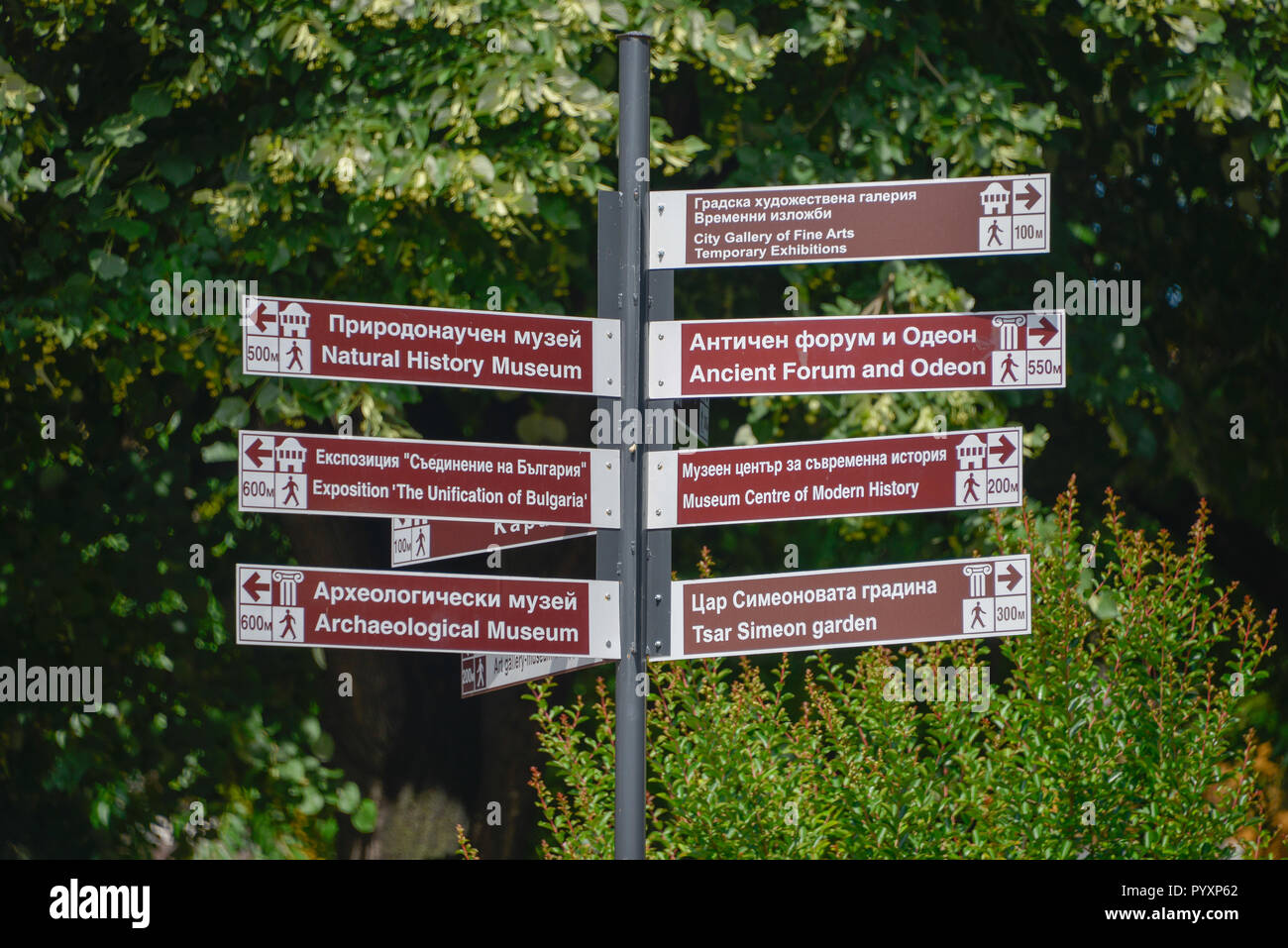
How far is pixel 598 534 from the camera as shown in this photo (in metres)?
4.19

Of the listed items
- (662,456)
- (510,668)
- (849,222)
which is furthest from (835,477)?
(510,668)

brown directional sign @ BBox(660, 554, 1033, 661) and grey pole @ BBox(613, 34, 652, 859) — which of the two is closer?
grey pole @ BBox(613, 34, 652, 859)

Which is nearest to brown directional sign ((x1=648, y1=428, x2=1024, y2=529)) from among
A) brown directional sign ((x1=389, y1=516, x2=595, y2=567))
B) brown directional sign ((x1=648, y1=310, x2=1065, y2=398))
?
brown directional sign ((x1=648, y1=310, x2=1065, y2=398))

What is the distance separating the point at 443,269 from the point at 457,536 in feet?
7.73

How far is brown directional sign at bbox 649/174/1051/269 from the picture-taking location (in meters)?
4.17

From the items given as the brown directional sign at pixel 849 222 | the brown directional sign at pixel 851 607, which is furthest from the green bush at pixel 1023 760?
the brown directional sign at pixel 849 222

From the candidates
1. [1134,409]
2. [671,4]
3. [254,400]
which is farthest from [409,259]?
[1134,409]

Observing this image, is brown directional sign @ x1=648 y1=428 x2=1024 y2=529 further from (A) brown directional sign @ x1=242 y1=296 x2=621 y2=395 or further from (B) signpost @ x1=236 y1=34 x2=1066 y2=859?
(A) brown directional sign @ x1=242 y1=296 x2=621 y2=395

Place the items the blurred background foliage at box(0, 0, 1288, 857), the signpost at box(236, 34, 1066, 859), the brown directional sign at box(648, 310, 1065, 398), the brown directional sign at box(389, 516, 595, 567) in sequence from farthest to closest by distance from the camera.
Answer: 1. the blurred background foliage at box(0, 0, 1288, 857)
2. the brown directional sign at box(389, 516, 595, 567)
3. the brown directional sign at box(648, 310, 1065, 398)
4. the signpost at box(236, 34, 1066, 859)

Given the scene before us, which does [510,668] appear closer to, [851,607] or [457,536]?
[457,536]

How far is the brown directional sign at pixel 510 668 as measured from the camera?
416cm

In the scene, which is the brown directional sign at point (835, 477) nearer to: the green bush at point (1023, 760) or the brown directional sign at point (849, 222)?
the brown directional sign at point (849, 222)

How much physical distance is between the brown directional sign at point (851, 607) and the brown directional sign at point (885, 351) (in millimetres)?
529

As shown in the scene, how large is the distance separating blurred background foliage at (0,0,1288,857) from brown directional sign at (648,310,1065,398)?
2.03 m
